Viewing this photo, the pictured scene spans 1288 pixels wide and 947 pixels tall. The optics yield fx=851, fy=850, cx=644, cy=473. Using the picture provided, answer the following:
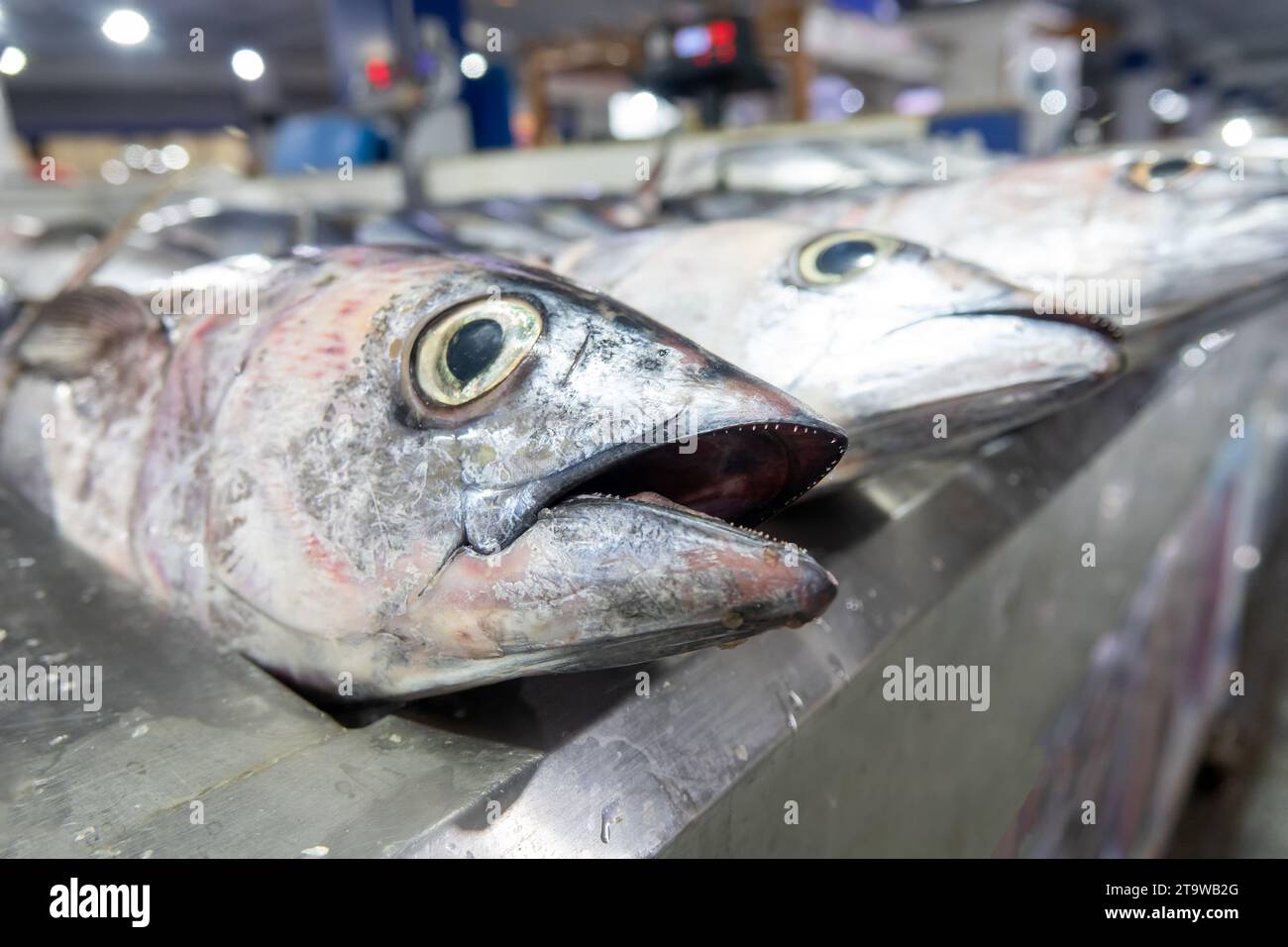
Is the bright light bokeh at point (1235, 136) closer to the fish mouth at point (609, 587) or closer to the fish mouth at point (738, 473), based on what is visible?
the fish mouth at point (738, 473)

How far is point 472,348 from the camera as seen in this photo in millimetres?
745

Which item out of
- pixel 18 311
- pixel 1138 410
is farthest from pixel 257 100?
pixel 1138 410

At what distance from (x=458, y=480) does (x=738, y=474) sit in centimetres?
28

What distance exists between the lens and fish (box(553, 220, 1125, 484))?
100cm

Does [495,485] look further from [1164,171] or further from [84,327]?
[1164,171]

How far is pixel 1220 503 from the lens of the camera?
11.5ft

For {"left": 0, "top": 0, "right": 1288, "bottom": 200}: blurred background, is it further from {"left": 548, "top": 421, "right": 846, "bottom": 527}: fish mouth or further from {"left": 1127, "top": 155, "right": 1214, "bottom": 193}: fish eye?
{"left": 548, "top": 421, "right": 846, "bottom": 527}: fish mouth

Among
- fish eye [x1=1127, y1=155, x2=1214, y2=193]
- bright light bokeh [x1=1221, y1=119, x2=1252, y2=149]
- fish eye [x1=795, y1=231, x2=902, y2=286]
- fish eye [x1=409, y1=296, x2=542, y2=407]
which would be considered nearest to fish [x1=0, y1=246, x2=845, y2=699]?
→ fish eye [x1=409, y1=296, x2=542, y2=407]

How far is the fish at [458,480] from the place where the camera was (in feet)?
2.21

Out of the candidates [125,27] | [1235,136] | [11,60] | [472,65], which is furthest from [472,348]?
[472,65]

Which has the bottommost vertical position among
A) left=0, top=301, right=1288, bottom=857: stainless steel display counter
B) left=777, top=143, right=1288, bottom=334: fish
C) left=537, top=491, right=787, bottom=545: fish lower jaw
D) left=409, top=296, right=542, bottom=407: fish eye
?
left=0, top=301, right=1288, bottom=857: stainless steel display counter

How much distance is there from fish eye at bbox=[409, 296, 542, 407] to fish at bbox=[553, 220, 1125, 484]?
365mm

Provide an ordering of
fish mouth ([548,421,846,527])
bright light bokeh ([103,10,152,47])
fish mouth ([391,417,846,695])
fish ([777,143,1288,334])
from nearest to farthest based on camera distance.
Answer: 1. fish mouth ([391,417,846,695])
2. fish mouth ([548,421,846,527])
3. fish ([777,143,1288,334])
4. bright light bokeh ([103,10,152,47])
